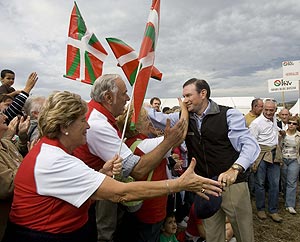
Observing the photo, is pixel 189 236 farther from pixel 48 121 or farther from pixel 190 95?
pixel 48 121

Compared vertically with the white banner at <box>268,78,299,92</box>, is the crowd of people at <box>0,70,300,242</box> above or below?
below

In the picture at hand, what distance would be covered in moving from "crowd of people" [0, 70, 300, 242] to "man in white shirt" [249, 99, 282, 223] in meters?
1.97

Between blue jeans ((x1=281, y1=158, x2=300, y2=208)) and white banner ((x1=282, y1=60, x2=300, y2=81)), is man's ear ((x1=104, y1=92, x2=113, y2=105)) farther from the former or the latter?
white banner ((x1=282, y1=60, x2=300, y2=81))

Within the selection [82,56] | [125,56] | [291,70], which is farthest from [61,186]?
[291,70]

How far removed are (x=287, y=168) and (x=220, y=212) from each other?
12.1 ft

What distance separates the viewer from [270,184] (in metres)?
5.66

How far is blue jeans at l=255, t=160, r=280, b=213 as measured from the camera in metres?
5.56

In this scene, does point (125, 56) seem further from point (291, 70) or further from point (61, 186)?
point (291, 70)

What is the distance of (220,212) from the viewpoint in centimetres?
315

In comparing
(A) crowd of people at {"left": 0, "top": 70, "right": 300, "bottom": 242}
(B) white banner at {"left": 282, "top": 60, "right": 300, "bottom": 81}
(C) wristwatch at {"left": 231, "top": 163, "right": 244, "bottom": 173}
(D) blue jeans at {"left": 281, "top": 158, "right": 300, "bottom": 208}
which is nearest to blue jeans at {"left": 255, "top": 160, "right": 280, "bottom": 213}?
(D) blue jeans at {"left": 281, "top": 158, "right": 300, "bottom": 208}

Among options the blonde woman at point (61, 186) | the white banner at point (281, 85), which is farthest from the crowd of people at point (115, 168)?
the white banner at point (281, 85)

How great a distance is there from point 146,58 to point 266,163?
14.3 ft

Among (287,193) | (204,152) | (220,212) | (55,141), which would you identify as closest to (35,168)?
(55,141)

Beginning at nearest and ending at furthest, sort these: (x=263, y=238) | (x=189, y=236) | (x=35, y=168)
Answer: (x=35, y=168) < (x=189, y=236) < (x=263, y=238)
